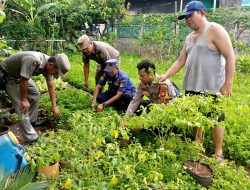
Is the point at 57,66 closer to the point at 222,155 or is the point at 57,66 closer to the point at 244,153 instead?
the point at 222,155

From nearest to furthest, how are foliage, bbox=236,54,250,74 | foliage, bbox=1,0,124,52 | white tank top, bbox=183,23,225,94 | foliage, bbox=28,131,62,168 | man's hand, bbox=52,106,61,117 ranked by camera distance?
foliage, bbox=28,131,62,168 → white tank top, bbox=183,23,225,94 → man's hand, bbox=52,106,61,117 → foliage, bbox=236,54,250,74 → foliage, bbox=1,0,124,52

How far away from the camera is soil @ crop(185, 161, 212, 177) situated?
3.29m

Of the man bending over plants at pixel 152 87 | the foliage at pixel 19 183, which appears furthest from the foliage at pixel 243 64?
the foliage at pixel 19 183

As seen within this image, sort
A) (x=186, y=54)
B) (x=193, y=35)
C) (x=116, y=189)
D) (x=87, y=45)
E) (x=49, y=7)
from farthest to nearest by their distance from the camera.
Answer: (x=49, y=7), (x=87, y=45), (x=186, y=54), (x=193, y=35), (x=116, y=189)

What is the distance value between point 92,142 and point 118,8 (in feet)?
41.8

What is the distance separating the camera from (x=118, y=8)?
48.8 feet

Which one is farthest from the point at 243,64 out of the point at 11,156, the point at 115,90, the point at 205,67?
the point at 11,156

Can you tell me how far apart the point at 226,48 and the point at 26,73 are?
2.67 m

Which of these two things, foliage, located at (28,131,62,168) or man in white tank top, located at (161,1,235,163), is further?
man in white tank top, located at (161,1,235,163)

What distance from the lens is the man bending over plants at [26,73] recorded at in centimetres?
414

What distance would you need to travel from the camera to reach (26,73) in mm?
4160

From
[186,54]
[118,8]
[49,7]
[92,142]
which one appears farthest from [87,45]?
[118,8]

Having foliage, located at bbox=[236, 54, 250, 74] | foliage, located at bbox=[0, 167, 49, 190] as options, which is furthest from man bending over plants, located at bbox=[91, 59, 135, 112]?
foliage, located at bbox=[236, 54, 250, 74]

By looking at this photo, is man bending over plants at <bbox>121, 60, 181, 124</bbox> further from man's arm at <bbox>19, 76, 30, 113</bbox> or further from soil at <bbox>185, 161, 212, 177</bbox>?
man's arm at <bbox>19, 76, 30, 113</bbox>
